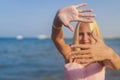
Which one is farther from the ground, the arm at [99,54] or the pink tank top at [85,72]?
the arm at [99,54]

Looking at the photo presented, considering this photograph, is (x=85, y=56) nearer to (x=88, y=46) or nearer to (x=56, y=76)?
(x=88, y=46)

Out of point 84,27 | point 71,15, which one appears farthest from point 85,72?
point 71,15

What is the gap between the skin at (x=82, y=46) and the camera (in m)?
3.79

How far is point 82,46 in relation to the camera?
3.80 meters

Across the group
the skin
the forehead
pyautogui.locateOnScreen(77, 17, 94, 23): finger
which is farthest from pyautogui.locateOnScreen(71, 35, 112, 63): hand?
the forehead

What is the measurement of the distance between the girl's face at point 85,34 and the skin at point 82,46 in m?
0.02

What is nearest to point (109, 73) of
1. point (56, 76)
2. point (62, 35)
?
point (56, 76)

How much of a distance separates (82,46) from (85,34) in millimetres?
355

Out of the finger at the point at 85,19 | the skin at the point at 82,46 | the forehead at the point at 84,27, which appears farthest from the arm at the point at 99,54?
the forehead at the point at 84,27

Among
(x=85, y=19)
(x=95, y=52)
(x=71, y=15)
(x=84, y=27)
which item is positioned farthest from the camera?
(x=84, y=27)

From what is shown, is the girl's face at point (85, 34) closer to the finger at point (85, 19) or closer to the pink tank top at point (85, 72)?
the finger at point (85, 19)

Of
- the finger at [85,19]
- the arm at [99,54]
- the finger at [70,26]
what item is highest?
the finger at [85,19]

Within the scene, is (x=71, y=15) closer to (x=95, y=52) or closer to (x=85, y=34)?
(x=85, y=34)

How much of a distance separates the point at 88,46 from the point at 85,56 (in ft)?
0.34
